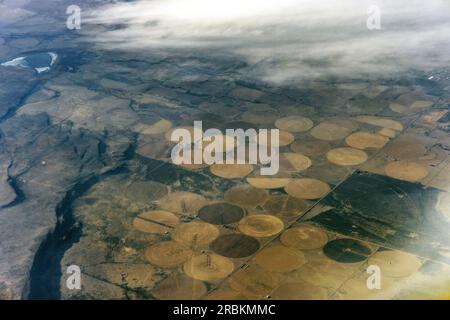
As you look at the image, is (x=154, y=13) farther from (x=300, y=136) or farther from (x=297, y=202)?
(x=297, y=202)

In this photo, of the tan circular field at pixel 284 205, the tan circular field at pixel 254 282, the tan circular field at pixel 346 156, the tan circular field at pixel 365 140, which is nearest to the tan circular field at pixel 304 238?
the tan circular field at pixel 284 205

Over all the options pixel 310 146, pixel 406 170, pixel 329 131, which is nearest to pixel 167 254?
pixel 310 146

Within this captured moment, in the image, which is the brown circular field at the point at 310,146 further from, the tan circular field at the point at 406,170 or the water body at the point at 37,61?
the water body at the point at 37,61

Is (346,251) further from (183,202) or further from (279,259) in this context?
(183,202)

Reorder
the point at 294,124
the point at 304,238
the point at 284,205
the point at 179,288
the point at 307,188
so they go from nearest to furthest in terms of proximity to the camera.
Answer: the point at 179,288, the point at 304,238, the point at 284,205, the point at 307,188, the point at 294,124

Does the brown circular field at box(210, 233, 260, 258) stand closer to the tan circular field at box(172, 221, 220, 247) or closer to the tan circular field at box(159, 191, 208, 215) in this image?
the tan circular field at box(172, 221, 220, 247)
